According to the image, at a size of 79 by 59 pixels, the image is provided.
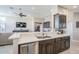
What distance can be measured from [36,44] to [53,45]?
3.73 feet

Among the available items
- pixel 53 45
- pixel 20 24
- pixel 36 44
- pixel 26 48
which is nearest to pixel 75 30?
pixel 53 45

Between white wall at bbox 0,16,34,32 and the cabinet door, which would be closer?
white wall at bbox 0,16,34,32

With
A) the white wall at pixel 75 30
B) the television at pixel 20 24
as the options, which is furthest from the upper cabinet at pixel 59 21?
the white wall at pixel 75 30

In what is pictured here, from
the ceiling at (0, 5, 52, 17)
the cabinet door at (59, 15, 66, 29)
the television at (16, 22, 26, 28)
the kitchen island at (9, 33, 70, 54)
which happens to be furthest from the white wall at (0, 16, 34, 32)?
the cabinet door at (59, 15, 66, 29)

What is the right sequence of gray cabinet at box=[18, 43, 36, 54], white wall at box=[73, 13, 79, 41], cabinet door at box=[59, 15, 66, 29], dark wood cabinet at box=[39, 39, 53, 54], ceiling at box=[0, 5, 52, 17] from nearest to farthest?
gray cabinet at box=[18, 43, 36, 54], dark wood cabinet at box=[39, 39, 53, 54], ceiling at box=[0, 5, 52, 17], cabinet door at box=[59, 15, 66, 29], white wall at box=[73, 13, 79, 41]

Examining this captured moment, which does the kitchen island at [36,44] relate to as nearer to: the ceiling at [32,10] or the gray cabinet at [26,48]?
the gray cabinet at [26,48]

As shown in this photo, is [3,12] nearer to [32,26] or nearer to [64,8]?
[32,26]

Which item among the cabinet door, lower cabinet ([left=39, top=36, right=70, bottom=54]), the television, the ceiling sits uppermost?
the ceiling

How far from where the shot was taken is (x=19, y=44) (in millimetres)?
2678

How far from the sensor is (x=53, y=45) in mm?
A: 4215

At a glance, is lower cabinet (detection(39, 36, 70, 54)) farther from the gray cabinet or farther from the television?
the television

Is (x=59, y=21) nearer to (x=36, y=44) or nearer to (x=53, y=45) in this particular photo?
(x=53, y=45)

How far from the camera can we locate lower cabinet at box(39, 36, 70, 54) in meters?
3.58
